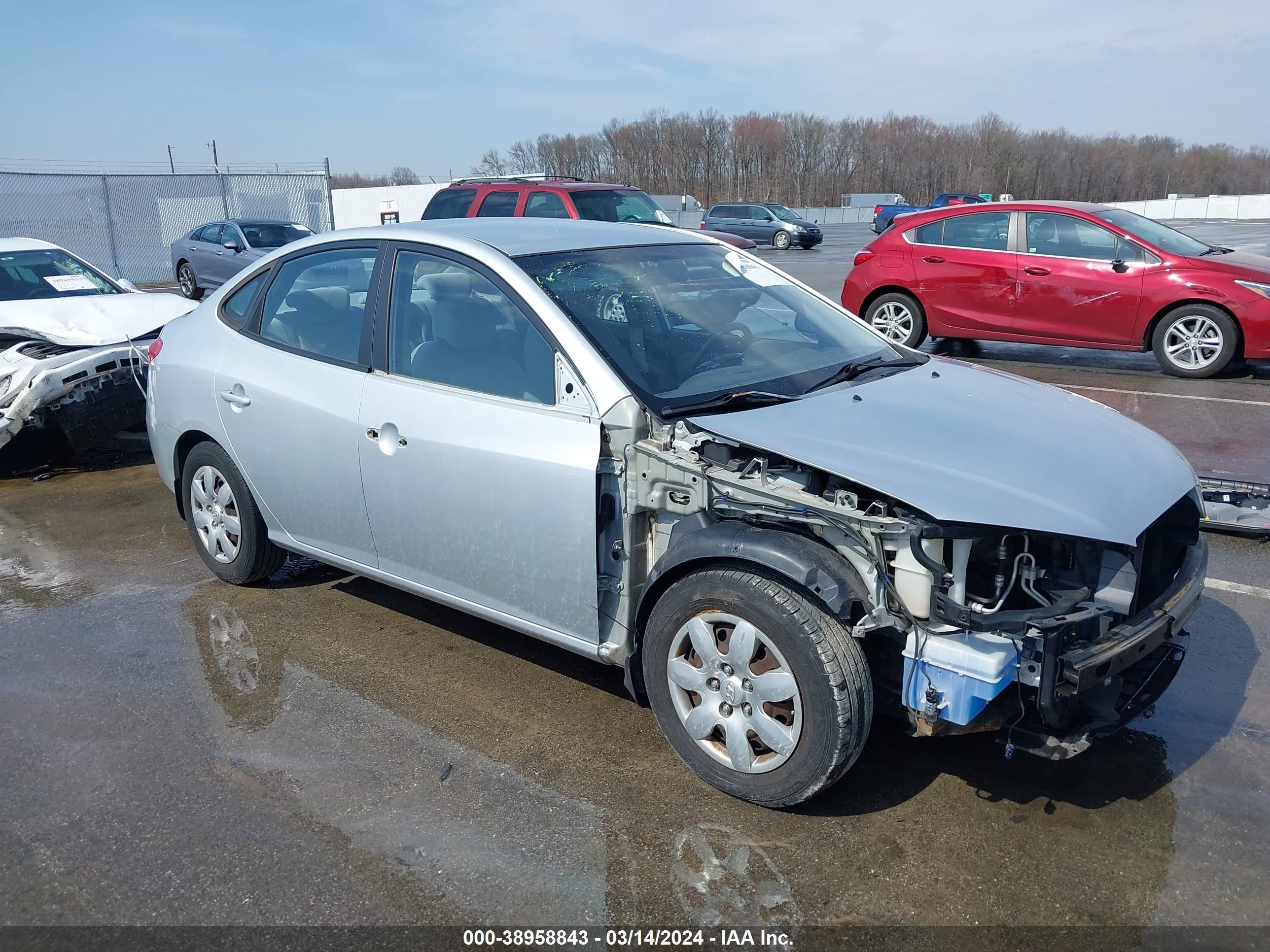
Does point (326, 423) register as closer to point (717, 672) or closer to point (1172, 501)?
point (717, 672)

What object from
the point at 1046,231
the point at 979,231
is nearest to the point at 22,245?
the point at 979,231

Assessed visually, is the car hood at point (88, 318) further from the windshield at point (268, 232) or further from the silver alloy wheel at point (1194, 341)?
the windshield at point (268, 232)

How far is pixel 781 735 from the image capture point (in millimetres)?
2930

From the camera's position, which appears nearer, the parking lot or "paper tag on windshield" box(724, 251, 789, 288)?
the parking lot

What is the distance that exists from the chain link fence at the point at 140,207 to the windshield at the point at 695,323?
18.9m

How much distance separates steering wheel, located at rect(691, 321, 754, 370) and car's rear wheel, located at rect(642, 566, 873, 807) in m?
0.94

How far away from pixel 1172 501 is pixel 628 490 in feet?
5.52

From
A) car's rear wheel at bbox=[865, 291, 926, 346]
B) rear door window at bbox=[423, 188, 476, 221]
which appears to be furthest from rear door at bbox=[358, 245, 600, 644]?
rear door window at bbox=[423, 188, 476, 221]

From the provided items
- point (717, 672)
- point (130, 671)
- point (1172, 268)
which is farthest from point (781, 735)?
point (1172, 268)

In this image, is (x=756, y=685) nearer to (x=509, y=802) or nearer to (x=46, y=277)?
(x=509, y=802)

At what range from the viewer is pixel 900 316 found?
10805 millimetres

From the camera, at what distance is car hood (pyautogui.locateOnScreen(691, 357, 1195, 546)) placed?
273 centimetres

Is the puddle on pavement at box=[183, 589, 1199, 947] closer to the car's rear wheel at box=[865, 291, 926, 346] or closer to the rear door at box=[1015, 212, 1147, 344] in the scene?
the rear door at box=[1015, 212, 1147, 344]

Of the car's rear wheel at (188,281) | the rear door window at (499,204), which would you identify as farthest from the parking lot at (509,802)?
the car's rear wheel at (188,281)
